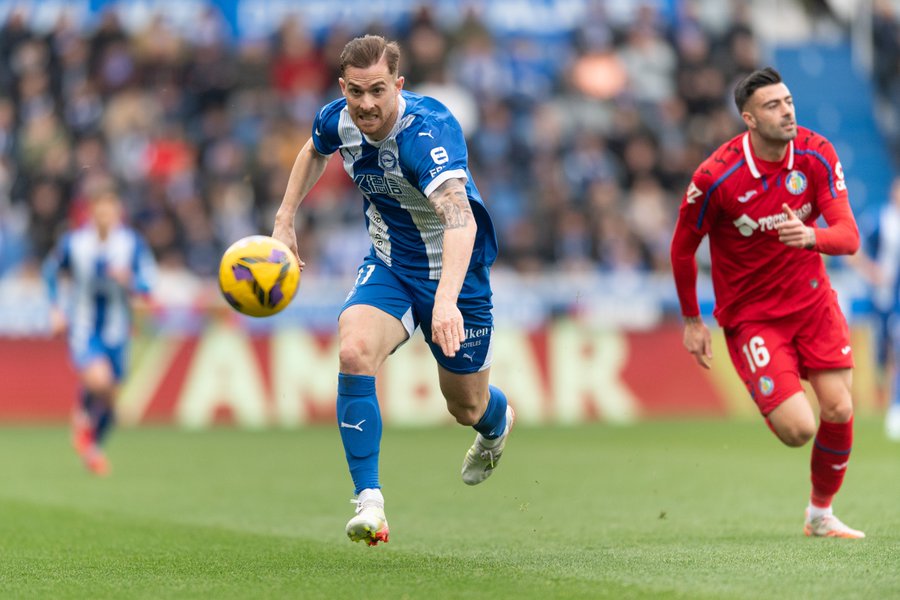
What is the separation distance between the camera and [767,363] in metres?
8.07

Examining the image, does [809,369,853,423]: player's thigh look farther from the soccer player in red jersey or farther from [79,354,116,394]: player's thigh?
[79,354,116,394]: player's thigh

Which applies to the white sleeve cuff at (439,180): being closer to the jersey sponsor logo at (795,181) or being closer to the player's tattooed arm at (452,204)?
the player's tattooed arm at (452,204)

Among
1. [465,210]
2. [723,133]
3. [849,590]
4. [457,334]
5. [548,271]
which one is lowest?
[849,590]

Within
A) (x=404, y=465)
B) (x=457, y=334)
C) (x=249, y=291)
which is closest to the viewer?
(x=457, y=334)

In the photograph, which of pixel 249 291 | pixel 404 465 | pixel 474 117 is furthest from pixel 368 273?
pixel 474 117

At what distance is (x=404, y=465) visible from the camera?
1355cm

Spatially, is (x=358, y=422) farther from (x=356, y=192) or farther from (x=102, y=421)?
(x=356, y=192)

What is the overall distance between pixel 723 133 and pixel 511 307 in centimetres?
515

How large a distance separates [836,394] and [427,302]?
2391mm

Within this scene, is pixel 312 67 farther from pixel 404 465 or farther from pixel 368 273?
pixel 368 273

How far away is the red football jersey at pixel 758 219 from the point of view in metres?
7.95

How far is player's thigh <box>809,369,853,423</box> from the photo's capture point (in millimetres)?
8062

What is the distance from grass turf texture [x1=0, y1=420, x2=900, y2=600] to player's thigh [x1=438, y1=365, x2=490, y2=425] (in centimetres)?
76

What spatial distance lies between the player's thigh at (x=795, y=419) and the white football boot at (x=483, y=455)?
1.70 metres
